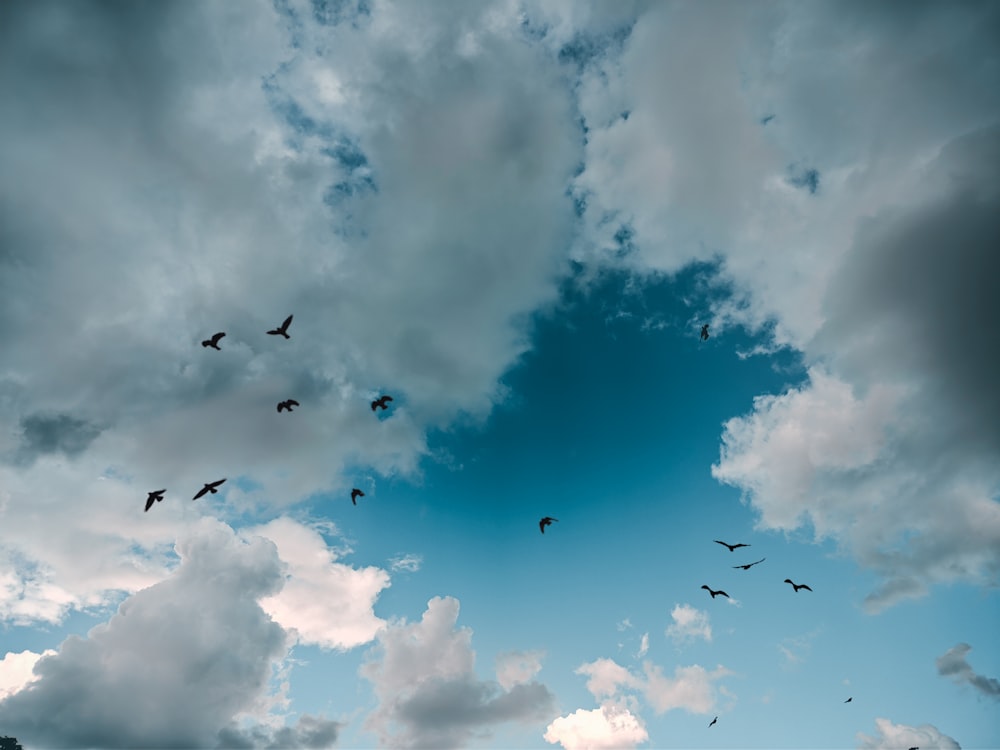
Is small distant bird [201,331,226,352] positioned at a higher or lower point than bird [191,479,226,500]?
higher

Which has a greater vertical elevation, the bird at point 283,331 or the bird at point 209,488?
the bird at point 283,331

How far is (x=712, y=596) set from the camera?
74.4 m

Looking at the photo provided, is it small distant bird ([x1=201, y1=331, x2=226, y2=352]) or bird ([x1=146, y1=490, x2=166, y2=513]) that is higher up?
small distant bird ([x1=201, y1=331, x2=226, y2=352])

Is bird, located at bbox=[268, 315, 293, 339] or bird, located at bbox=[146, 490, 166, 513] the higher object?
bird, located at bbox=[268, 315, 293, 339]

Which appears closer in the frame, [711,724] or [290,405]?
[290,405]

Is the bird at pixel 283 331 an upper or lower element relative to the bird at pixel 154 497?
upper

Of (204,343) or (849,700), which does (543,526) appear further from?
(849,700)

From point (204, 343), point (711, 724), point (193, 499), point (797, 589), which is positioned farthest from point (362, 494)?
point (711, 724)

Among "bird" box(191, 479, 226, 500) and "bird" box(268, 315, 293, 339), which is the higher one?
"bird" box(268, 315, 293, 339)

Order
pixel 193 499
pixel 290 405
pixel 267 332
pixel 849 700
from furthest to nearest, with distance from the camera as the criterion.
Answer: pixel 849 700 → pixel 290 405 → pixel 267 332 → pixel 193 499

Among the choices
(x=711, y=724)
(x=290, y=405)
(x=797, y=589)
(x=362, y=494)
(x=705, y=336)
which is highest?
(x=705, y=336)

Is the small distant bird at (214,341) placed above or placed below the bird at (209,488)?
above

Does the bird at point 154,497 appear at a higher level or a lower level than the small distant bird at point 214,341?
lower

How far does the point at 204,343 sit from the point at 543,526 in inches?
1641
